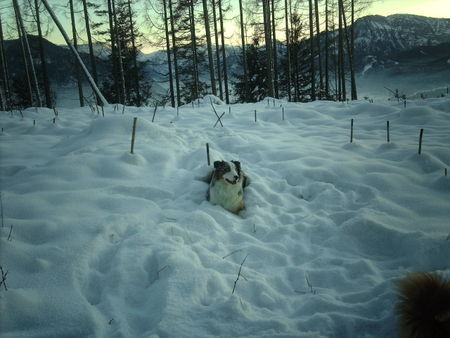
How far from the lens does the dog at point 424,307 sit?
1182 millimetres

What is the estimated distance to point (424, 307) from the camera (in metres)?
1.25

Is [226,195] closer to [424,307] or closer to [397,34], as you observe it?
[424,307]

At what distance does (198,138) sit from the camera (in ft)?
16.7

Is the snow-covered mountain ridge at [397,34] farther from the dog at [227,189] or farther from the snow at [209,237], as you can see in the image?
the dog at [227,189]

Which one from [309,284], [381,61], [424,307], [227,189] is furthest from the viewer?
[381,61]

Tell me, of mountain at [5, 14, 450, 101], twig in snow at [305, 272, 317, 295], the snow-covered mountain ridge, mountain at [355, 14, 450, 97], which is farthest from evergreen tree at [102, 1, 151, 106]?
the snow-covered mountain ridge

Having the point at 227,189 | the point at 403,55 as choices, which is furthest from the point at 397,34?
the point at 227,189

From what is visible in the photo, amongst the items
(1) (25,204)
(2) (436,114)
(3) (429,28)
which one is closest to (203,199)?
(1) (25,204)

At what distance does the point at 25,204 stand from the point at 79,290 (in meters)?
1.34

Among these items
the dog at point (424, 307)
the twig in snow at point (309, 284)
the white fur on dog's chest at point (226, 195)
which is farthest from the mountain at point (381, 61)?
the dog at point (424, 307)

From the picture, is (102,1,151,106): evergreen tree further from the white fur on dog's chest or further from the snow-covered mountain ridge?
the snow-covered mountain ridge

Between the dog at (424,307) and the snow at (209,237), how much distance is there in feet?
1.08

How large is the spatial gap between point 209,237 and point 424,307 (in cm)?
167

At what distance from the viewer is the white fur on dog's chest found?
297cm
